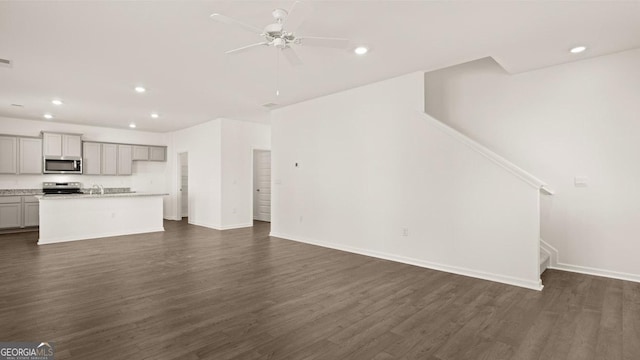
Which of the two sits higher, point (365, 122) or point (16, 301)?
point (365, 122)

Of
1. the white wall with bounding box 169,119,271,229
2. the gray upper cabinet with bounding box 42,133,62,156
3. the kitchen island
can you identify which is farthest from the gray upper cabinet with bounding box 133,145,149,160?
the kitchen island

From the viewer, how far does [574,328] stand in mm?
2625

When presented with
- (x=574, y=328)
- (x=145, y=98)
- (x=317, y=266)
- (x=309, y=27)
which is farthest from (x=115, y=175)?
(x=574, y=328)

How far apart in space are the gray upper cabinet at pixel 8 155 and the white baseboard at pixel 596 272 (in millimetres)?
11021

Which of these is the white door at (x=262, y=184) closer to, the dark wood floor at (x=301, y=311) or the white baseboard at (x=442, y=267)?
the white baseboard at (x=442, y=267)

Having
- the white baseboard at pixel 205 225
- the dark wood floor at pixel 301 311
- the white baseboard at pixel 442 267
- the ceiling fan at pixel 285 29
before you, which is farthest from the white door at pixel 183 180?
the ceiling fan at pixel 285 29

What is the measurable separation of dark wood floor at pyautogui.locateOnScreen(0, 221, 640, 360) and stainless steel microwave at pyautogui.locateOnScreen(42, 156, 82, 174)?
4.03m

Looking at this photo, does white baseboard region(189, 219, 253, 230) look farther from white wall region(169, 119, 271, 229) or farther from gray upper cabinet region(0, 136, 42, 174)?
gray upper cabinet region(0, 136, 42, 174)

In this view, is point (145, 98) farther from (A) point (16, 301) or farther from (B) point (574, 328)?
(B) point (574, 328)

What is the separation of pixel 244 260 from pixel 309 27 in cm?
334

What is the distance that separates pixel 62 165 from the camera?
7.96m

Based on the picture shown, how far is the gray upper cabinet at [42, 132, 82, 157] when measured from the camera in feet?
25.3

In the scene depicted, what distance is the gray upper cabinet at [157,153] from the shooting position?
948 cm

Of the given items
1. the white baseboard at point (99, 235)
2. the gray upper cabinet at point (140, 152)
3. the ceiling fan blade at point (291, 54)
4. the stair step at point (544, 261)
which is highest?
the ceiling fan blade at point (291, 54)
